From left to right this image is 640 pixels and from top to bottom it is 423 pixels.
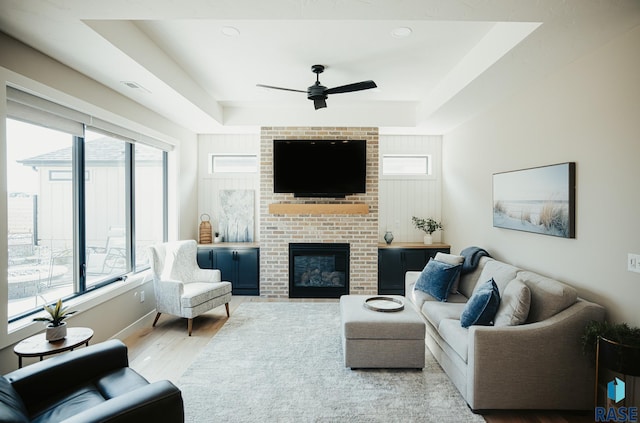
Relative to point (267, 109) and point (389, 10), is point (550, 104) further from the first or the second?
point (267, 109)

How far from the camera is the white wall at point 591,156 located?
2.12 m

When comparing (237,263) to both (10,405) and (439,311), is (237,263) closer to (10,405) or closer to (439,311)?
(439,311)

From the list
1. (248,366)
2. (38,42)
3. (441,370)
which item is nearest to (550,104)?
(441,370)

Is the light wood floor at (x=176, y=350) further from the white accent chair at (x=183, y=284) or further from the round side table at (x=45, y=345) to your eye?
the round side table at (x=45, y=345)

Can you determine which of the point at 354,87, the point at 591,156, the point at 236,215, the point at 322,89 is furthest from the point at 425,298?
the point at 236,215

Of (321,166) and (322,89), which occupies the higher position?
(322,89)

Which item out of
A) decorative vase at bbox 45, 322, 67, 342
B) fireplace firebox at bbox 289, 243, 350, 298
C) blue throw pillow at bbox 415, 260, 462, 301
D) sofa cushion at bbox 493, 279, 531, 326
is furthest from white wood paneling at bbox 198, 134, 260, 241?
sofa cushion at bbox 493, 279, 531, 326

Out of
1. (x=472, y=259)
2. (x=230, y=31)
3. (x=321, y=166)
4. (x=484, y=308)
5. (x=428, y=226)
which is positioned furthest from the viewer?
(x=428, y=226)

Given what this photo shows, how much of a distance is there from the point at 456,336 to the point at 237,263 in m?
3.47

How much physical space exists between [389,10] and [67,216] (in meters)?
3.14

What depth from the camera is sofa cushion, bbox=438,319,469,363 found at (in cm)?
238

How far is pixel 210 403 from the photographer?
2.35 m

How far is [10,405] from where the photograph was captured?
1.41 metres

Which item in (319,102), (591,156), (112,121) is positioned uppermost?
(319,102)
